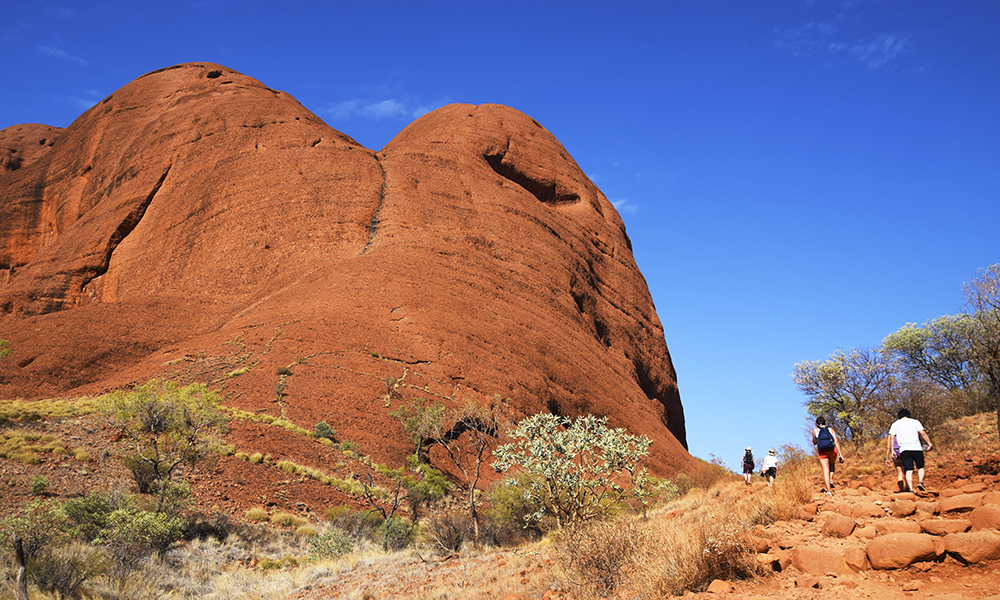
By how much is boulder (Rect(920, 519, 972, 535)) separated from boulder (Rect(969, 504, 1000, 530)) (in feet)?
0.35

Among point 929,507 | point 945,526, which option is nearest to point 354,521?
point 929,507

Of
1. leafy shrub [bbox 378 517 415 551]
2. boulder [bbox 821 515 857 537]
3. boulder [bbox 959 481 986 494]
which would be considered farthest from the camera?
leafy shrub [bbox 378 517 415 551]

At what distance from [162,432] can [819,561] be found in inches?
625

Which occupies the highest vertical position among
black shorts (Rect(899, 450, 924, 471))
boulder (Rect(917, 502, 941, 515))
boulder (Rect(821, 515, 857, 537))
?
black shorts (Rect(899, 450, 924, 471))

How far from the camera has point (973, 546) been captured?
4.54m

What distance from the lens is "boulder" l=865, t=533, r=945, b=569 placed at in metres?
4.68

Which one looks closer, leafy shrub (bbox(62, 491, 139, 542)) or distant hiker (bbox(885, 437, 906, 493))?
distant hiker (bbox(885, 437, 906, 493))

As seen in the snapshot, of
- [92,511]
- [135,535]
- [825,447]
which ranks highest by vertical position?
[825,447]

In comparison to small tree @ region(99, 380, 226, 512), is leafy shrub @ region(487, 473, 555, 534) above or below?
below

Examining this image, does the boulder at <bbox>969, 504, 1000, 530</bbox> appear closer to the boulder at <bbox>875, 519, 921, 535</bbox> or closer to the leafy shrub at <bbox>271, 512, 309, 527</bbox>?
the boulder at <bbox>875, 519, 921, 535</bbox>

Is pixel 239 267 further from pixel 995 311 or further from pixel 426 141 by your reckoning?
pixel 995 311

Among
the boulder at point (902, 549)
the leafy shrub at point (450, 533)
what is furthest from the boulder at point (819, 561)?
the leafy shrub at point (450, 533)

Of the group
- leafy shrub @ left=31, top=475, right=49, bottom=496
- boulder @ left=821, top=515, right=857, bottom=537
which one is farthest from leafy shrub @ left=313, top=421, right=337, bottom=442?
boulder @ left=821, top=515, right=857, bottom=537

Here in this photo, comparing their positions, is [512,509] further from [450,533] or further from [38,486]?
[38,486]
